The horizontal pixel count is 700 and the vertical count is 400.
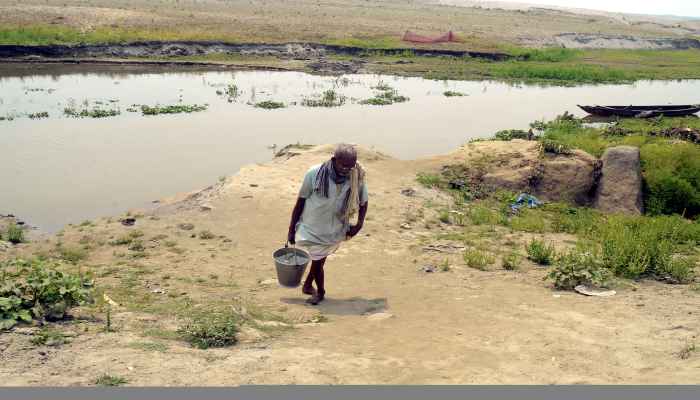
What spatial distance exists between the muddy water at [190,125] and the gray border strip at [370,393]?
6147mm

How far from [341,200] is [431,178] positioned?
18.1 ft

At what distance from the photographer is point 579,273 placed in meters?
5.88

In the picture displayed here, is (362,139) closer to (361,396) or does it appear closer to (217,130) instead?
(217,130)

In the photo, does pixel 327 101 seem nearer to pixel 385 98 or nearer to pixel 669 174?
pixel 385 98

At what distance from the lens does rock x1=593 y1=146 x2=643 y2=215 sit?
A: 398 inches

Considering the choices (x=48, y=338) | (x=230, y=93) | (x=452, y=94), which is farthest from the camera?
(x=452, y=94)

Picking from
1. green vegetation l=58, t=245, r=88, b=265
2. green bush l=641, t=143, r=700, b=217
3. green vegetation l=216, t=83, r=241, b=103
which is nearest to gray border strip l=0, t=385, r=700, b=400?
green vegetation l=58, t=245, r=88, b=265

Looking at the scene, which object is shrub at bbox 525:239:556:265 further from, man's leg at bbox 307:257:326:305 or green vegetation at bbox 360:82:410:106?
green vegetation at bbox 360:82:410:106

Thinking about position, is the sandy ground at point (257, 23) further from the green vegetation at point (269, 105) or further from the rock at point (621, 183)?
the rock at point (621, 183)

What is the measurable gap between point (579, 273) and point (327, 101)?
595 inches

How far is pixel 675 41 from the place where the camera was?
57.9 metres

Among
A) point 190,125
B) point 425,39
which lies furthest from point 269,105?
point 425,39

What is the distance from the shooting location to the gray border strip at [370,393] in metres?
3.08

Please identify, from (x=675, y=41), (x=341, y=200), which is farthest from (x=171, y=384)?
(x=675, y=41)
